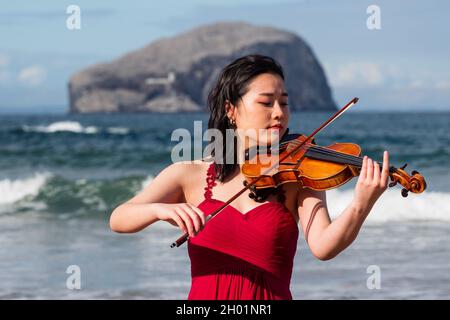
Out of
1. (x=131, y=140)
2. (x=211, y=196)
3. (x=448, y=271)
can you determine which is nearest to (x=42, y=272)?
(x=448, y=271)

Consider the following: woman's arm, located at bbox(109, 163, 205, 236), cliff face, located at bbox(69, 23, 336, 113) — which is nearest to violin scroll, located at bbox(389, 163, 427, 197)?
woman's arm, located at bbox(109, 163, 205, 236)

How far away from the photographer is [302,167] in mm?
2891

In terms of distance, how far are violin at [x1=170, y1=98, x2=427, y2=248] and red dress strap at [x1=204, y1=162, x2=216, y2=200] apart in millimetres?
110

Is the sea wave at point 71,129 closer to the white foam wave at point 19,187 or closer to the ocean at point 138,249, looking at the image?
the ocean at point 138,249

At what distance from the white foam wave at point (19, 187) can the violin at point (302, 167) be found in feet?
40.7

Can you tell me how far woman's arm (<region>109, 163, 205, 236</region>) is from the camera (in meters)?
2.54

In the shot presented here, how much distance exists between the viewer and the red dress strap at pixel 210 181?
2977mm

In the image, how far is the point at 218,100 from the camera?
3000 millimetres

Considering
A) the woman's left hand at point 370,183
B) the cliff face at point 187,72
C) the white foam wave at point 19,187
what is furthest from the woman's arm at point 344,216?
the cliff face at point 187,72
